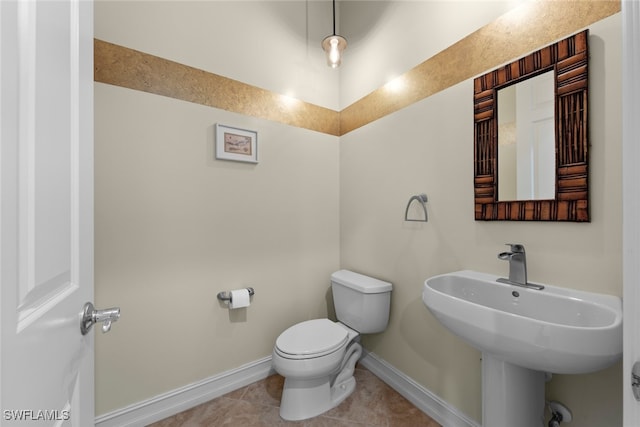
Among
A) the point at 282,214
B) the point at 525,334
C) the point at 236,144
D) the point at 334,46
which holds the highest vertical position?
the point at 334,46

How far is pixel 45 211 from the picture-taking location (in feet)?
1.49

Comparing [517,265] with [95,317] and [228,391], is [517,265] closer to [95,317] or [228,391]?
[95,317]

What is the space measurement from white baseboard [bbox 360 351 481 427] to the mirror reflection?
3.70 ft

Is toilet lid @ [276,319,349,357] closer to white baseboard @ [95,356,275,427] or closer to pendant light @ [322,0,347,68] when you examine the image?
white baseboard @ [95,356,275,427]

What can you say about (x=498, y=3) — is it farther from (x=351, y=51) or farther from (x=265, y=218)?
(x=265, y=218)

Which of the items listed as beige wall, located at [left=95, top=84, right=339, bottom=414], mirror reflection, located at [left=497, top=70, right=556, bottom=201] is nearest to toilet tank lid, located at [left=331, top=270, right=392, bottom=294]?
beige wall, located at [left=95, top=84, right=339, bottom=414]

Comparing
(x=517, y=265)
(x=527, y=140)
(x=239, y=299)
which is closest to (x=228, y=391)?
(x=239, y=299)

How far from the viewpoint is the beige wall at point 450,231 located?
3.00 ft

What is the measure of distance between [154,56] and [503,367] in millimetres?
2251

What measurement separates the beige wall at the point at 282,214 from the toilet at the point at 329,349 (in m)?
0.15

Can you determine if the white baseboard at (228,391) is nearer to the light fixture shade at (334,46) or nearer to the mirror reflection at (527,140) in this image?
the mirror reflection at (527,140)

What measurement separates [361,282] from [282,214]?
28.8 inches

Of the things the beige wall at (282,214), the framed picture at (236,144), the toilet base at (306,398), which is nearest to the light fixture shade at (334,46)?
the beige wall at (282,214)

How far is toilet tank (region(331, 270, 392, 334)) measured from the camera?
66.0 inches
